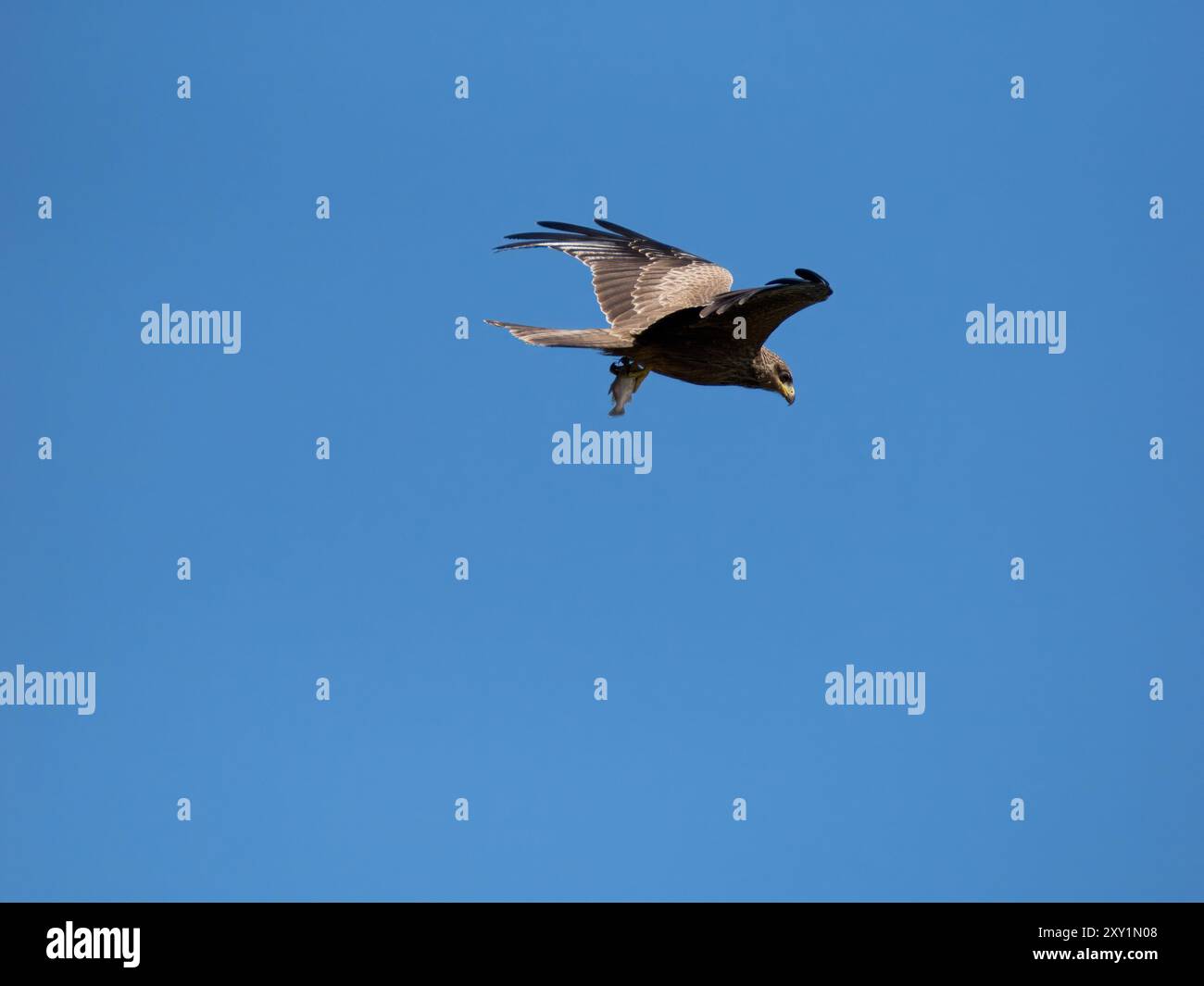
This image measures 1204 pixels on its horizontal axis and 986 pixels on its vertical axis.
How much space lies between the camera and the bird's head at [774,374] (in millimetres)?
15449

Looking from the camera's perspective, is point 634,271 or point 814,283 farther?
point 634,271

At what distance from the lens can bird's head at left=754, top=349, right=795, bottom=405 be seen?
15449mm

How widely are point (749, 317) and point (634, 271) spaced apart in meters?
2.33

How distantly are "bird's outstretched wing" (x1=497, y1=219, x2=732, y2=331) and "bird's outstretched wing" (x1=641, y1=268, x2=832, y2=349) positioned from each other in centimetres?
28

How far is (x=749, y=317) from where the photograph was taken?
14.7m

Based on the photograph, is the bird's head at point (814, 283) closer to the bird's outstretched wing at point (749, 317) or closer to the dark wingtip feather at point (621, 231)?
the bird's outstretched wing at point (749, 317)

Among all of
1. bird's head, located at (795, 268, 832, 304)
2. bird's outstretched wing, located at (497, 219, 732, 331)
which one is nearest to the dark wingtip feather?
bird's outstretched wing, located at (497, 219, 732, 331)

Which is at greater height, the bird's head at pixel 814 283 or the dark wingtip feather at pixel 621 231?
the dark wingtip feather at pixel 621 231

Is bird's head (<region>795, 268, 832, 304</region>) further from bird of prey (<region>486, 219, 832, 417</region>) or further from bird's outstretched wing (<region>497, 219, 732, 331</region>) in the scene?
bird's outstretched wing (<region>497, 219, 732, 331</region>)

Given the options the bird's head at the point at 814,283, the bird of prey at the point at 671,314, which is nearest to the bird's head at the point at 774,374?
the bird of prey at the point at 671,314

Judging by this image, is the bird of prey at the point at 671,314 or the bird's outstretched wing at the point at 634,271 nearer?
the bird of prey at the point at 671,314

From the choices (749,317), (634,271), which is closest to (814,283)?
(749,317)

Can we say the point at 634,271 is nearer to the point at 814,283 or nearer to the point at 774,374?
the point at 774,374

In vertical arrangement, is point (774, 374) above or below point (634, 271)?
below
